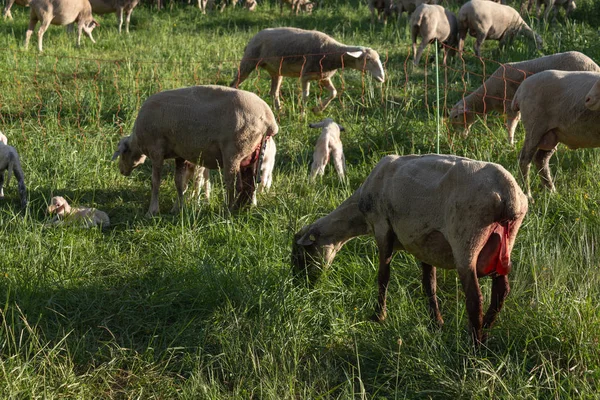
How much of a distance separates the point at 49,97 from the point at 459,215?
8.01m

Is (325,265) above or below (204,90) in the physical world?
below

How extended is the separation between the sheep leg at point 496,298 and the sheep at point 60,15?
37.6 ft

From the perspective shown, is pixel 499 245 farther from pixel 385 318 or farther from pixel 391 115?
pixel 391 115

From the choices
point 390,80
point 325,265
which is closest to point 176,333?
point 325,265

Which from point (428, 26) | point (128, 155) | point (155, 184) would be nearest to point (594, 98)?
point (155, 184)

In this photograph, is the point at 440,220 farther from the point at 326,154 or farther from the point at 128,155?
the point at 128,155

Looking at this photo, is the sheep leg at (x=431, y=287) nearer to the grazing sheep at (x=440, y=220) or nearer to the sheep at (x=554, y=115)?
the grazing sheep at (x=440, y=220)

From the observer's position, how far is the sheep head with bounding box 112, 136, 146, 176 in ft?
27.2

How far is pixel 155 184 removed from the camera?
7957 millimetres

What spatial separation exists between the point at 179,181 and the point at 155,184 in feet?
0.79

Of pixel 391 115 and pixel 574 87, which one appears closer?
pixel 574 87

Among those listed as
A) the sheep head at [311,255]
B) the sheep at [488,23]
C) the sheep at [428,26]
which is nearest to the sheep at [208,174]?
the sheep head at [311,255]

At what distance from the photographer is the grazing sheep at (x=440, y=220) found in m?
4.67

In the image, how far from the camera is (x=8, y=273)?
587 cm
